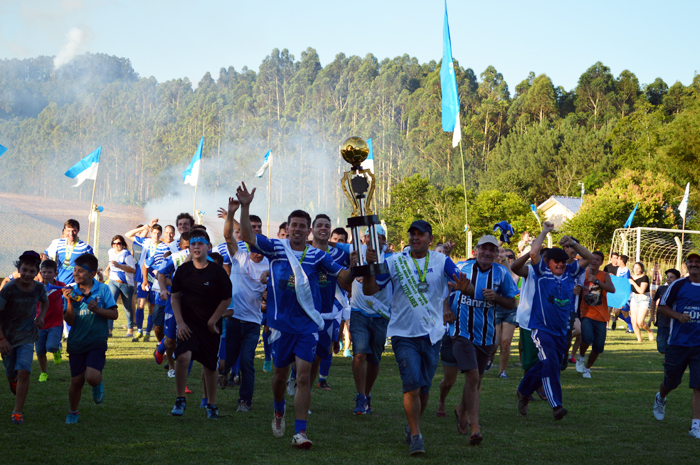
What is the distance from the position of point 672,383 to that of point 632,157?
60.8 m

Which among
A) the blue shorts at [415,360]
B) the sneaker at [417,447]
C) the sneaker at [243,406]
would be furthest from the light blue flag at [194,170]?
the sneaker at [417,447]

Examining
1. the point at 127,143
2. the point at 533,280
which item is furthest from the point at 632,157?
the point at 127,143

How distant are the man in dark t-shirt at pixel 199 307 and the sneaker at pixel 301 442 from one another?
1318 millimetres

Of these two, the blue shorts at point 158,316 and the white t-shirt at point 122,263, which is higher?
the white t-shirt at point 122,263

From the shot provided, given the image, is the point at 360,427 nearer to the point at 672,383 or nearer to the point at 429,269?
the point at 429,269

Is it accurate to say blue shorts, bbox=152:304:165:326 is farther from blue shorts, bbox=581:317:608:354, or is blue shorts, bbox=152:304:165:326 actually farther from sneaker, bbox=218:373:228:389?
blue shorts, bbox=581:317:608:354

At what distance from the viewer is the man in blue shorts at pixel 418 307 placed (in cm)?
554

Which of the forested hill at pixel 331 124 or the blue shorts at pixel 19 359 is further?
the forested hill at pixel 331 124

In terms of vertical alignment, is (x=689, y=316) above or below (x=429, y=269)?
below

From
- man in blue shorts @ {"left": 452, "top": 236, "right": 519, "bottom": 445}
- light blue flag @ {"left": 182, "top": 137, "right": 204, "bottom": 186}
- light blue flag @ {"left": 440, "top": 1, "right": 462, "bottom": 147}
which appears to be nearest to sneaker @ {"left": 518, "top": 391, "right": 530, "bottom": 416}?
man in blue shorts @ {"left": 452, "top": 236, "right": 519, "bottom": 445}

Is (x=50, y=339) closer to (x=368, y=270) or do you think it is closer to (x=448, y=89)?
(x=368, y=270)

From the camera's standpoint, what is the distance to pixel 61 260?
983 centimetres

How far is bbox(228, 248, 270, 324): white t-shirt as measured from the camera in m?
7.17

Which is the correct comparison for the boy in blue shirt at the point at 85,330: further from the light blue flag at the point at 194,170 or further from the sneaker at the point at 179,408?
the light blue flag at the point at 194,170
